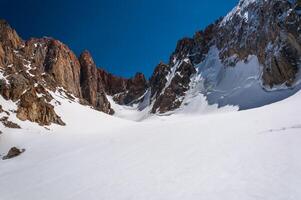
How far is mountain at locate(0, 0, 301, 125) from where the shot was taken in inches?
2525

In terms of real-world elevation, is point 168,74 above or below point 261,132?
above

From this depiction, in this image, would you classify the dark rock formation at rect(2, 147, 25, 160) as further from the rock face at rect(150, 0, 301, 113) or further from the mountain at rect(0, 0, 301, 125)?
the rock face at rect(150, 0, 301, 113)

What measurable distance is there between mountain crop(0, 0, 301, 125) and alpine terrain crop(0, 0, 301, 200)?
369 mm

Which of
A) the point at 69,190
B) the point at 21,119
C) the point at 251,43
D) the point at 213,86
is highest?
the point at 251,43

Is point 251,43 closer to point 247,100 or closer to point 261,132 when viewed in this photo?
point 247,100

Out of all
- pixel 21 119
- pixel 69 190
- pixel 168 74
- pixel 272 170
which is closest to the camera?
pixel 272 170

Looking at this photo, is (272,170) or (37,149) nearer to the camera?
(272,170)

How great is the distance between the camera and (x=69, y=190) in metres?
14.1

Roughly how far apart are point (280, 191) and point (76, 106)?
6600 centimetres

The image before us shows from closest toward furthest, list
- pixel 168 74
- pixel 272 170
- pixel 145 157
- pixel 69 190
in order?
1. pixel 272 170
2. pixel 69 190
3. pixel 145 157
4. pixel 168 74

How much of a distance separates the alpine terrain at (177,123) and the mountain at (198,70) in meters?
0.37

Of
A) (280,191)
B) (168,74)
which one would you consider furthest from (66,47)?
(280,191)

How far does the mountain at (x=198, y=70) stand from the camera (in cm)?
6412

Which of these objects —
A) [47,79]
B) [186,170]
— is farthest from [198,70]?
[186,170]
